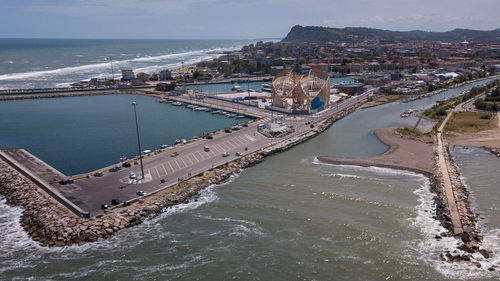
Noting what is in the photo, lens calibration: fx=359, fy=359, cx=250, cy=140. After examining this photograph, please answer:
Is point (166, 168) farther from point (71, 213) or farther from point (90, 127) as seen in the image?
point (90, 127)

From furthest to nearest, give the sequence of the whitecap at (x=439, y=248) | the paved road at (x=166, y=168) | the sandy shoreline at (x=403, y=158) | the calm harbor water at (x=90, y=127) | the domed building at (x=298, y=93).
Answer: the domed building at (x=298, y=93)
the calm harbor water at (x=90, y=127)
the sandy shoreline at (x=403, y=158)
the paved road at (x=166, y=168)
the whitecap at (x=439, y=248)

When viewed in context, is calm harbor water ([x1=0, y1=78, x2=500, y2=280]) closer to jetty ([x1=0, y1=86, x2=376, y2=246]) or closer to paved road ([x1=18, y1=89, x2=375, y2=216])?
jetty ([x1=0, y1=86, x2=376, y2=246])

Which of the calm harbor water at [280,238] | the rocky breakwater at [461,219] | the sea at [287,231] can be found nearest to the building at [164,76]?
the sea at [287,231]

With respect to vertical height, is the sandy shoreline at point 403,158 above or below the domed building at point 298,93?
below

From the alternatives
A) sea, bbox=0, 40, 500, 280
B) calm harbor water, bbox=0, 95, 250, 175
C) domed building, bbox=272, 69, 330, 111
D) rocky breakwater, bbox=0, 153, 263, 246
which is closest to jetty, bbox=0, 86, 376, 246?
rocky breakwater, bbox=0, 153, 263, 246

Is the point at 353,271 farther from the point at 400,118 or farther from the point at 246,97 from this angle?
the point at 246,97

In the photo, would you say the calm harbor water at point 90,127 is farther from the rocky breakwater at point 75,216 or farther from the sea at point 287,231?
the rocky breakwater at point 75,216

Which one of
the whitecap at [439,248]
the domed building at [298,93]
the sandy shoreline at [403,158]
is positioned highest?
the domed building at [298,93]
